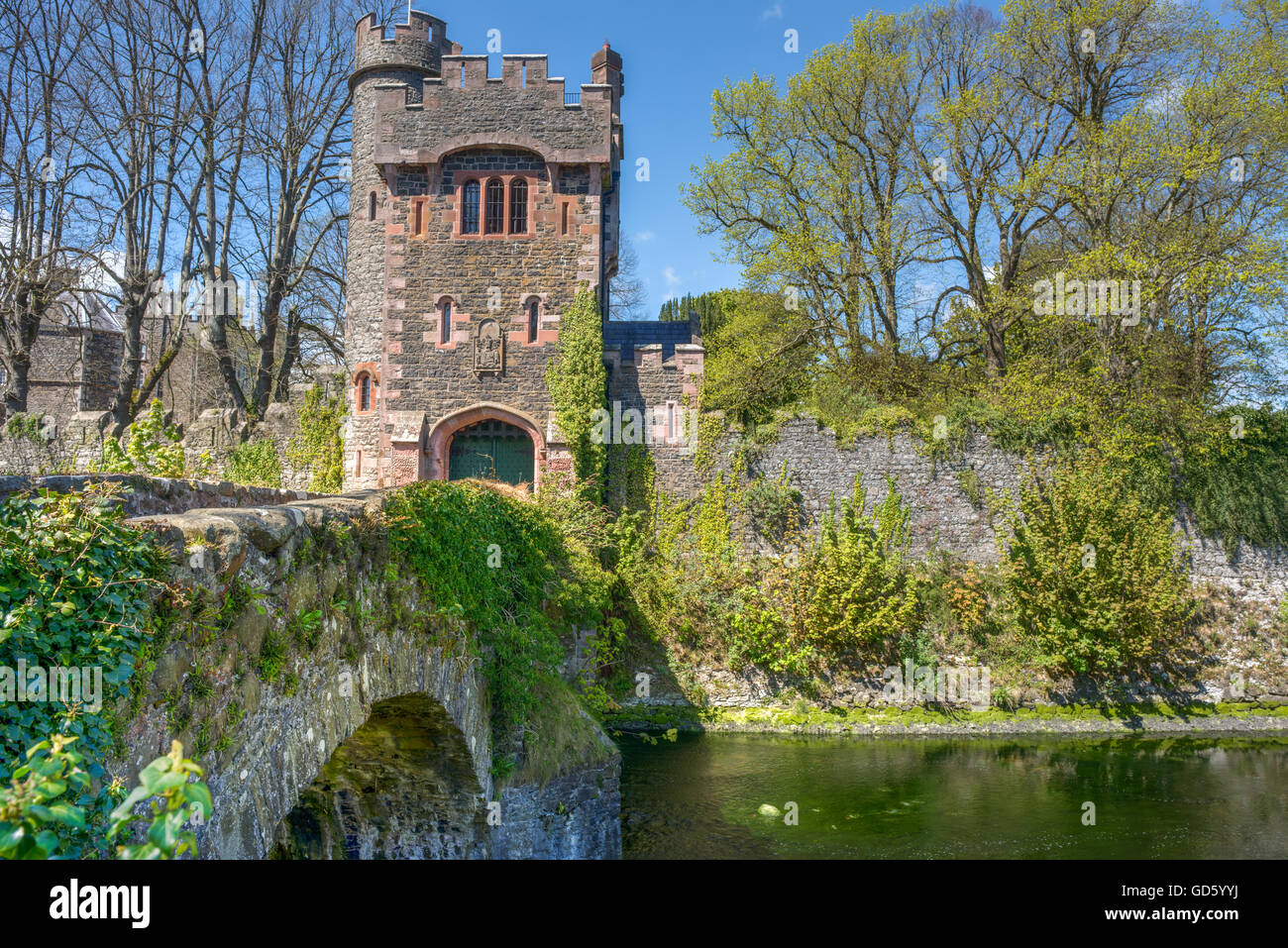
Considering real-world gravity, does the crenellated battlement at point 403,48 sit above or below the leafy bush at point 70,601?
above

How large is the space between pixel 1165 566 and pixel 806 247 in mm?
10495

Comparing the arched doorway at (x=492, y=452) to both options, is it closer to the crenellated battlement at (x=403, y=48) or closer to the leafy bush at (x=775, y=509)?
the leafy bush at (x=775, y=509)

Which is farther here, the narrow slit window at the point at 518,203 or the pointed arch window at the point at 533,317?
the narrow slit window at the point at 518,203

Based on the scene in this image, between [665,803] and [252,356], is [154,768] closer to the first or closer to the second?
[665,803]

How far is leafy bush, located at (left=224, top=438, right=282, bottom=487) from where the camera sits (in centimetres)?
2078

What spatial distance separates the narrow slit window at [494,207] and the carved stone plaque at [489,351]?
2230 mm

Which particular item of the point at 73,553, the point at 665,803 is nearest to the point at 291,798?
the point at 73,553

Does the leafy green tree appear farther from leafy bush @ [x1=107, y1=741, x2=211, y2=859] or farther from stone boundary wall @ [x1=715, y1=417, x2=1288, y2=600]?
leafy bush @ [x1=107, y1=741, x2=211, y2=859]

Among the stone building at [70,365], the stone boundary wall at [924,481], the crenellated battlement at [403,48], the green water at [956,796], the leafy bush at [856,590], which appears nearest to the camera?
the green water at [956,796]

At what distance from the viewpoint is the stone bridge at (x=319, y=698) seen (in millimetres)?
3281

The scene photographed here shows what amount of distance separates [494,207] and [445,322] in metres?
2.77

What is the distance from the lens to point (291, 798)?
414 centimetres

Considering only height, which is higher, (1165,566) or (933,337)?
(933,337)

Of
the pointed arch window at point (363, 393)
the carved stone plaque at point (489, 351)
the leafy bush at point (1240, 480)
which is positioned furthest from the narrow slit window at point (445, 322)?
the leafy bush at point (1240, 480)
